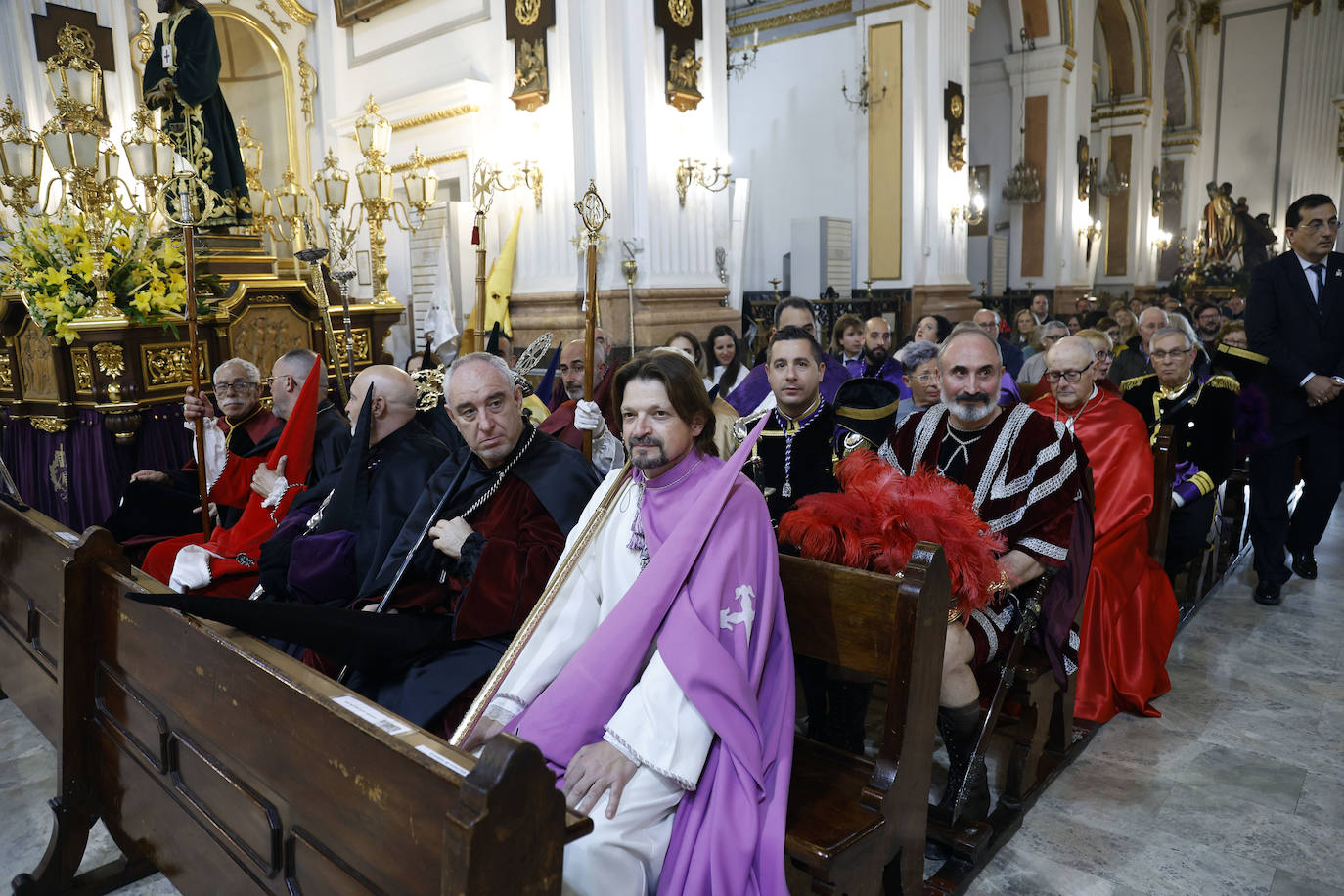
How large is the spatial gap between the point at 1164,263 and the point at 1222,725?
70.6ft

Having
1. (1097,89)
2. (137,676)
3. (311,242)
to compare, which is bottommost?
(137,676)

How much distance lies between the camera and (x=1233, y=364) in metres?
5.06

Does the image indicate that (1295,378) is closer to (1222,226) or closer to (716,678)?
(716,678)

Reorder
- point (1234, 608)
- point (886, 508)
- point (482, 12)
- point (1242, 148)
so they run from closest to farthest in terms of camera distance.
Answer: point (886, 508) → point (1234, 608) → point (482, 12) → point (1242, 148)

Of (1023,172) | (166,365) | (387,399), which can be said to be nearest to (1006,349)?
(387,399)

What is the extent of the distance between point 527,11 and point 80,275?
5.15 m

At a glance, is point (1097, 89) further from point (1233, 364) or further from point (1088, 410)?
point (1088, 410)

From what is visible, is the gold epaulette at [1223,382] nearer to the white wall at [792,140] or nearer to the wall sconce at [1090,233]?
the white wall at [792,140]

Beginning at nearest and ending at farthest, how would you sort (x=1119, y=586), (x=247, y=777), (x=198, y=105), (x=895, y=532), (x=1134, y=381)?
(x=247, y=777), (x=895, y=532), (x=1119, y=586), (x=1134, y=381), (x=198, y=105)

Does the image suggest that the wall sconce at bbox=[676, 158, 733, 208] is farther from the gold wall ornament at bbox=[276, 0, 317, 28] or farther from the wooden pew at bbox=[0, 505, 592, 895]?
the wooden pew at bbox=[0, 505, 592, 895]

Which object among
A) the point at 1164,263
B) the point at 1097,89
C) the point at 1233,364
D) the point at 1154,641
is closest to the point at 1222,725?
the point at 1154,641

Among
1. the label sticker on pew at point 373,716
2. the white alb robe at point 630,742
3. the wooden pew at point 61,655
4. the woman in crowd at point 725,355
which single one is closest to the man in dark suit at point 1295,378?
the woman in crowd at point 725,355

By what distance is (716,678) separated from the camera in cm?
184

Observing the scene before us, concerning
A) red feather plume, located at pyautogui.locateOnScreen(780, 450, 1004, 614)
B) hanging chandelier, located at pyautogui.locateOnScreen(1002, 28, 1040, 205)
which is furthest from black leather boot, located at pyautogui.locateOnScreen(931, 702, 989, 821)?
hanging chandelier, located at pyautogui.locateOnScreen(1002, 28, 1040, 205)
